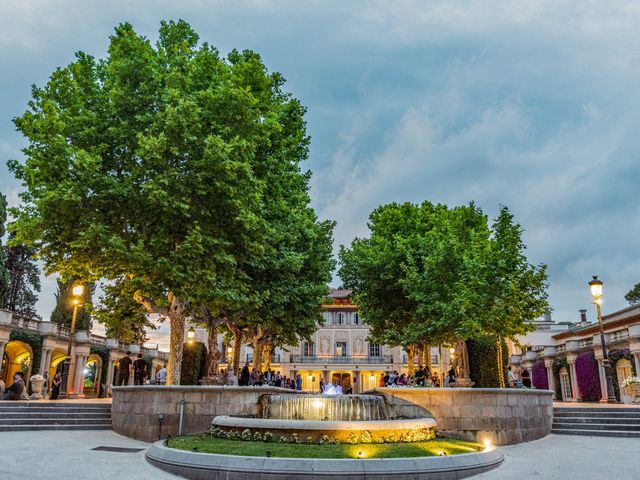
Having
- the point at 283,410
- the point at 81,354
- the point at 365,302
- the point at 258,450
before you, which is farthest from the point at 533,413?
the point at 81,354

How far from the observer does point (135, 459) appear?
32.6 feet

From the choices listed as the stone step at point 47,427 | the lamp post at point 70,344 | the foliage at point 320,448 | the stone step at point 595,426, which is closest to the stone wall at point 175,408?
the stone step at point 47,427

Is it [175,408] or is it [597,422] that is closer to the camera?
[175,408]

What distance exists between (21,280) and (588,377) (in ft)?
172

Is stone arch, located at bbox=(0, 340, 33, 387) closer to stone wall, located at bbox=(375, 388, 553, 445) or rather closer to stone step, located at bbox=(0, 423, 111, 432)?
stone step, located at bbox=(0, 423, 111, 432)

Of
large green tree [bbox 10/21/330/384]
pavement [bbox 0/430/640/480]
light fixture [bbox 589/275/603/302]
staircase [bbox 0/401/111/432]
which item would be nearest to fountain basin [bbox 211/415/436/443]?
pavement [bbox 0/430/640/480]

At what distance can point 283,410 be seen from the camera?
13.8 m

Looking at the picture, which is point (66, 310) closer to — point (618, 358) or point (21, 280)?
point (21, 280)

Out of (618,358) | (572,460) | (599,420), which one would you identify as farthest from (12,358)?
(618,358)

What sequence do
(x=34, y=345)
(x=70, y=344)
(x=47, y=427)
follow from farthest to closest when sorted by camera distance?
(x=34, y=345)
(x=70, y=344)
(x=47, y=427)

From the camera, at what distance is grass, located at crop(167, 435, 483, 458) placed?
8906mm

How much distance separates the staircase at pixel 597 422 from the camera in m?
14.3

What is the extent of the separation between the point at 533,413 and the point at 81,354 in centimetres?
→ 3510

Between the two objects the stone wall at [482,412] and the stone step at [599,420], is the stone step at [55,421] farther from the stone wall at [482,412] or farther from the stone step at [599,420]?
the stone step at [599,420]
